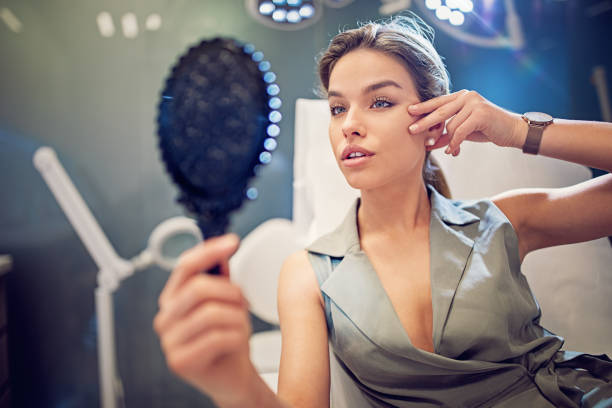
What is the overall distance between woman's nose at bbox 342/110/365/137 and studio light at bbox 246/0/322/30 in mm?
1246

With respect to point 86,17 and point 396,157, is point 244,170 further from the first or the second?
point 86,17

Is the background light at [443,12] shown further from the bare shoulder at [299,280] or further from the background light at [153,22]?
the bare shoulder at [299,280]

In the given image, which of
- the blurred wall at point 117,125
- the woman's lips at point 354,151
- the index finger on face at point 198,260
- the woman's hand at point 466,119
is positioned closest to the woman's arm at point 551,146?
the woman's hand at point 466,119

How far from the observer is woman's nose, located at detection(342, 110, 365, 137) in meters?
0.79

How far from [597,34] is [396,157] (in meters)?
1.78

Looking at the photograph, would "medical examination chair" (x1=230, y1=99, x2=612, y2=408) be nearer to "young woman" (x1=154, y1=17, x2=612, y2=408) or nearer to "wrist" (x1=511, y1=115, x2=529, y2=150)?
"young woman" (x1=154, y1=17, x2=612, y2=408)

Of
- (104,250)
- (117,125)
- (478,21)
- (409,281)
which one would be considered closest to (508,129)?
(409,281)

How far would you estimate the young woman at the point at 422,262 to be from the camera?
2.40ft

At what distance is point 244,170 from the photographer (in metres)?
0.46

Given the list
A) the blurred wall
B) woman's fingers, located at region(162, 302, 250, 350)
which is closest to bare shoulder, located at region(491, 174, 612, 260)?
woman's fingers, located at region(162, 302, 250, 350)

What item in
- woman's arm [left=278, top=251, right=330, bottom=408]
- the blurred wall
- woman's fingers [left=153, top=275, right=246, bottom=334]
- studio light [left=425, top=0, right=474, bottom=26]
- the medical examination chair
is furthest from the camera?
studio light [left=425, top=0, right=474, bottom=26]

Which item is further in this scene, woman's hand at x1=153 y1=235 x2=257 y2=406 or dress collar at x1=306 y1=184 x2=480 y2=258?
dress collar at x1=306 y1=184 x2=480 y2=258

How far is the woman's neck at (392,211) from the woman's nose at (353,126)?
0.54ft

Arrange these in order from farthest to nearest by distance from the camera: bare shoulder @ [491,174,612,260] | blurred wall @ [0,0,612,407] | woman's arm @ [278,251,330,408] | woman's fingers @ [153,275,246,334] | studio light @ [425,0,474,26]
→ studio light @ [425,0,474,26], blurred wall @ [0,0,612,407], bare shoulder @ [491,174,612,260], woman's arm @ [278,251,330,408], woman's fingers @ [153,275,246,334]
